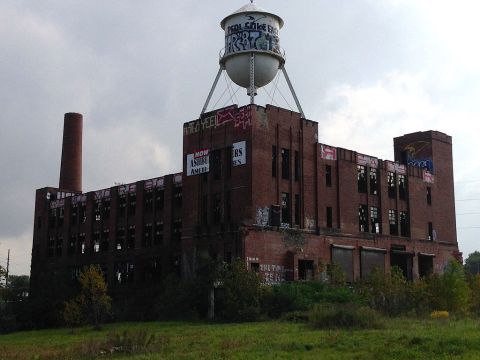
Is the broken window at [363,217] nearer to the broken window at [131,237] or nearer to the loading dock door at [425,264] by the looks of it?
the loading dock door at [425,264]

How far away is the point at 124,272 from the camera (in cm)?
6338

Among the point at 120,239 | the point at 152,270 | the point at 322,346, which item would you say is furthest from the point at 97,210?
the point at 322,346

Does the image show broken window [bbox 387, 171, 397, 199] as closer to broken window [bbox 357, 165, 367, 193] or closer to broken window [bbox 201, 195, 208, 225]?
broken window [bbox 357, 165, 367, 193]

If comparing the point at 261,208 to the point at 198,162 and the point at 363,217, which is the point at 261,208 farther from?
the point at 363,217

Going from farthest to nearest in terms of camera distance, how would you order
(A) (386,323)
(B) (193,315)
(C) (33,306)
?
(C) (33,306) < (B) (193,315) < (A) (386,323)

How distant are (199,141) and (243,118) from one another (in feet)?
16.0

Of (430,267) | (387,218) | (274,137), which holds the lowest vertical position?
(430,267)

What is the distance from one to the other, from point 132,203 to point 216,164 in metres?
17.6

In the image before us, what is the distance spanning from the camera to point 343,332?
2678 cm

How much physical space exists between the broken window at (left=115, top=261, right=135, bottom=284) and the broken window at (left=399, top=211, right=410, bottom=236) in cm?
2598

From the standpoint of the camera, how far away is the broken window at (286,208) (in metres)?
49.0

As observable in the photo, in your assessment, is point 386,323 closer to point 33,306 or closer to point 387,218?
point 387,218

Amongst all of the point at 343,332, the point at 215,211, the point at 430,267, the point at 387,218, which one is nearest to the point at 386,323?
the point at 343,332

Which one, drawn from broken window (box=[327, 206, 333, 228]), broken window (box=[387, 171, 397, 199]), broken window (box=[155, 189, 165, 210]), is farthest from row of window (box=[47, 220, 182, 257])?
broken window (box=[387, 171, 397, 199])
